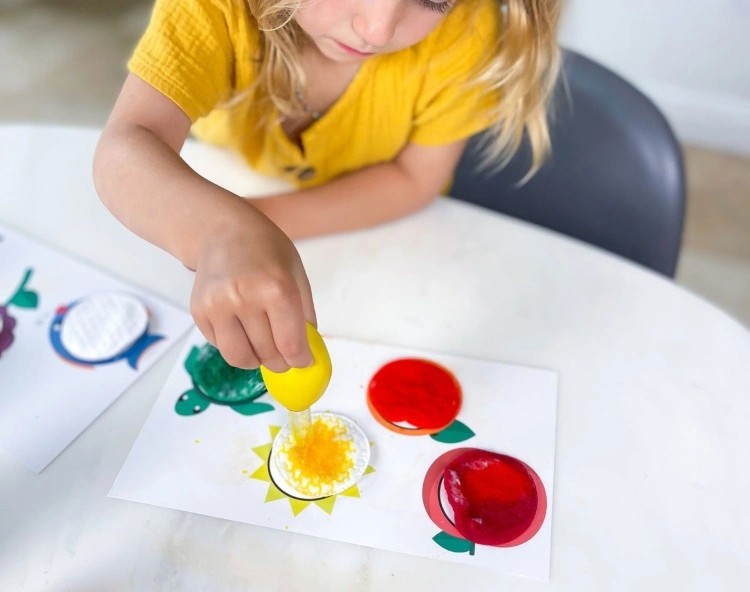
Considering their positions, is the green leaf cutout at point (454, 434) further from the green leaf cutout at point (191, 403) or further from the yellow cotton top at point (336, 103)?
the yellow cotton top at point (336, 103)

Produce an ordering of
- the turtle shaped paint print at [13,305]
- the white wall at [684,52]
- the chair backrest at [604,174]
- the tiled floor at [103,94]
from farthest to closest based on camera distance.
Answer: the white wall at [684,52]
the tiled floor at [103,94]
the chair backrest at [604,174]
the turtle shaped paint print at [13,305]

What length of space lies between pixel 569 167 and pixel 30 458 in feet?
2.07

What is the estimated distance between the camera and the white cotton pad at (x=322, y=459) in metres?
0.49

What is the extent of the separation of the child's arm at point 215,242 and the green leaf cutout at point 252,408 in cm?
13

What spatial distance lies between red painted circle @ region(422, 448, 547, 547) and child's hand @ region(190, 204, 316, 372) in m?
0.16

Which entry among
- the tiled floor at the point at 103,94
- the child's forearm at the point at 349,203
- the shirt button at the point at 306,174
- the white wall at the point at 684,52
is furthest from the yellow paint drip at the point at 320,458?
the white wall at the point at 684,52

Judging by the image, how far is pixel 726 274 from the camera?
1.42 m

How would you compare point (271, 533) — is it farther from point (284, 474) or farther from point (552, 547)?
point (552, 547)

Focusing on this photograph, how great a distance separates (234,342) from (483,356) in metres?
0.27

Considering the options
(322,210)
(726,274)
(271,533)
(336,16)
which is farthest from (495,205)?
(726,274)

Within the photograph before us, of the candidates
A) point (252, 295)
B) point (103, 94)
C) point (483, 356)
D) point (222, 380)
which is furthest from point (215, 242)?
point (103, 94)

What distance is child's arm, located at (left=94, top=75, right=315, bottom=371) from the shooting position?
0.38 metres

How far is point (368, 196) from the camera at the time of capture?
2.32ft

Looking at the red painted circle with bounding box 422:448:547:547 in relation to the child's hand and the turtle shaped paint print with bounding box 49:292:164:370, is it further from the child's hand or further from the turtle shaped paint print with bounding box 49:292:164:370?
the turtle shaped paint print with bounding box 49:292:164:370
